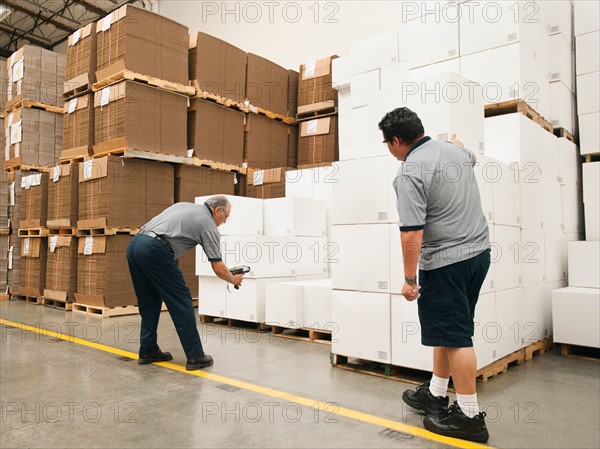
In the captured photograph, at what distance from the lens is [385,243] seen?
12.2 feet

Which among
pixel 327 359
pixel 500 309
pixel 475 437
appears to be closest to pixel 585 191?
pixel 500 309

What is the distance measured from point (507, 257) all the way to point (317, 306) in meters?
2.12

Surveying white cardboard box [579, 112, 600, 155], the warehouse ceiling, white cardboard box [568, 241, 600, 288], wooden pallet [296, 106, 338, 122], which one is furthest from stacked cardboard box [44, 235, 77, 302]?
the warehouse ceiling

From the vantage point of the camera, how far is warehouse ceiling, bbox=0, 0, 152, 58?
14.4 metres

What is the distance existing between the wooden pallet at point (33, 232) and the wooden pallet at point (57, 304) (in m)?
1.14

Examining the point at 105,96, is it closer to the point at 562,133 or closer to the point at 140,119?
the point at 140,119

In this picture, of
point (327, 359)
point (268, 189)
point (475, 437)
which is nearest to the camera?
point (475, 437)

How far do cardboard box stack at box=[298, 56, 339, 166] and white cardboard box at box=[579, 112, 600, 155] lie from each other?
4.06 m

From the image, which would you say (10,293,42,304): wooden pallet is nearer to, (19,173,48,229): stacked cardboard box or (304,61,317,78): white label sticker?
(19,173,48,229): stacked cardboard box

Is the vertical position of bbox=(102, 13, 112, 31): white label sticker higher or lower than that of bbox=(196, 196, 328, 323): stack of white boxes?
higher

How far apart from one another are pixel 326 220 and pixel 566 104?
3.38 m

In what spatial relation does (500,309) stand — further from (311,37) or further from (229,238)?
(311,37)

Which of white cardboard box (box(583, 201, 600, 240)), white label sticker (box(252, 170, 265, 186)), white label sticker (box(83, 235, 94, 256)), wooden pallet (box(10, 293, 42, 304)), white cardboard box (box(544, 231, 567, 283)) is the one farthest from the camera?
wooden pallet (box(10, 293, 42, 304))

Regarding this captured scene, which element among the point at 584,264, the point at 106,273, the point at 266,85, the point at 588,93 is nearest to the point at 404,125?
the point at 584,264
